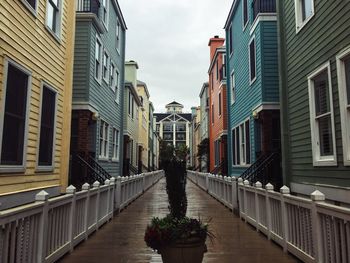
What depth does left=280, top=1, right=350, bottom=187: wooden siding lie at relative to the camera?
7.34 m

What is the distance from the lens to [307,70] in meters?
9.08

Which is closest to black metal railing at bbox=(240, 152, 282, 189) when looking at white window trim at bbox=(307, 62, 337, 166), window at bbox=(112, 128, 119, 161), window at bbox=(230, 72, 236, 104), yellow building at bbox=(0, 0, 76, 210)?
white window trim at bbox=(307, 62, 337, 166)

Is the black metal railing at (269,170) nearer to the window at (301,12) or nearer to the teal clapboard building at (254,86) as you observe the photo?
the teal clapboard building at (254,86)

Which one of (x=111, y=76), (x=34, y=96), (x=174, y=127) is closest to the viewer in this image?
(x=34, y=96)

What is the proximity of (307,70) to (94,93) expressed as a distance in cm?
879

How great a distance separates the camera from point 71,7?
1116cm

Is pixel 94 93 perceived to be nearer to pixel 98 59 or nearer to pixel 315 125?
pixel 98 59

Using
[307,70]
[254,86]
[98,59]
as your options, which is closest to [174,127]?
[98,59]

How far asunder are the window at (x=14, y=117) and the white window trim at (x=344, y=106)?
658cm

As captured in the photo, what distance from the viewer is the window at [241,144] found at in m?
15.8

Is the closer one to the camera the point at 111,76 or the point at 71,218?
the point at 71,218

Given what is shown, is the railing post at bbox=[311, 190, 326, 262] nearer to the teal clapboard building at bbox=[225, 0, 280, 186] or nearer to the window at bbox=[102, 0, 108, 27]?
the teal clapboard building at bbox=[225, 0, 280, 186]

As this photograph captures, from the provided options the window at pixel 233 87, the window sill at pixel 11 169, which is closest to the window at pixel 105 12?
the window at pixel 233 87

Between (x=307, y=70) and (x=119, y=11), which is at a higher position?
(x=119, y=11)
